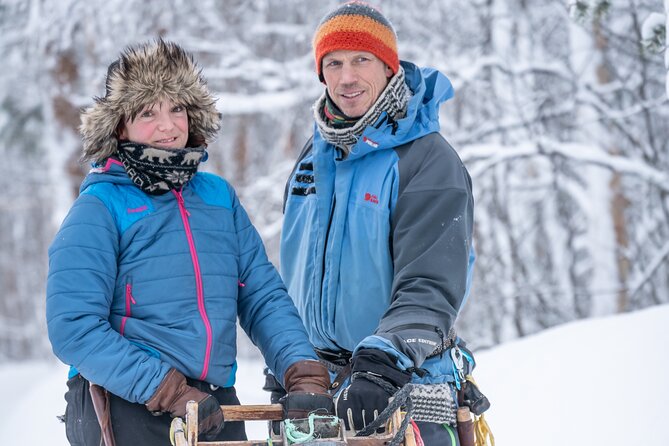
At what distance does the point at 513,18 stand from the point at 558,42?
2.51m

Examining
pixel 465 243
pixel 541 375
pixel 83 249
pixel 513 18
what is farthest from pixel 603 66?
pixel 83 249

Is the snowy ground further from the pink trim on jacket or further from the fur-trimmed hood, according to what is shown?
the pink trim on jacket

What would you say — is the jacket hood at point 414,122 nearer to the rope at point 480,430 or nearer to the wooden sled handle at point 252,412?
the wooden sled handle at point 252,412

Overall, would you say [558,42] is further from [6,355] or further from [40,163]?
[6,355]

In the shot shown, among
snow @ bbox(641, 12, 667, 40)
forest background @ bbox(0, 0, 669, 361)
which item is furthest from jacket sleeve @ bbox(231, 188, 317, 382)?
forest background @ bbox(0, 0, 669, 361)

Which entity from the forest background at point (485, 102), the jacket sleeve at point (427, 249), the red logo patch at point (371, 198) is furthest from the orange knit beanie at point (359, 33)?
the forest background at point (485, 102)

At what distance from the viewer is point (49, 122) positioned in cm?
1157

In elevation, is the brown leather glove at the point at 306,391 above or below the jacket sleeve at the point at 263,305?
below

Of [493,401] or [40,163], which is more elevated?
[40,163]

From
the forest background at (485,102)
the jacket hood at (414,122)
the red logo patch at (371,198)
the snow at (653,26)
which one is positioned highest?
the forest background at (485,102)

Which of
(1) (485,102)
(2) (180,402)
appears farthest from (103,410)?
(1) (485,102)

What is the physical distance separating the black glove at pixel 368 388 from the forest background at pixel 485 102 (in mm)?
5625

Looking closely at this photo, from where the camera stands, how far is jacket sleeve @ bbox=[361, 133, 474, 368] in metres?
2.50

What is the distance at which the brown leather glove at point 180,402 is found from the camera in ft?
7.91
